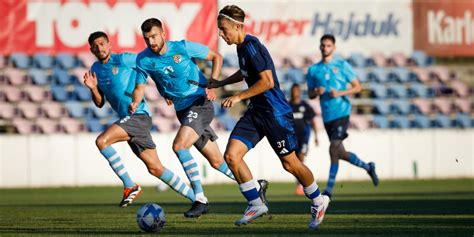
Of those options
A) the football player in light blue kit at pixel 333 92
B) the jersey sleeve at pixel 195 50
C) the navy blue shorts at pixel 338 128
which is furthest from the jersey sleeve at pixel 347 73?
the jersey sleeve at pixel 195 50

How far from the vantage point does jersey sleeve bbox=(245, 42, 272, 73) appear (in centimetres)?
1042

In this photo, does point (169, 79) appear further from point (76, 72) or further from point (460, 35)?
point (460, 35)

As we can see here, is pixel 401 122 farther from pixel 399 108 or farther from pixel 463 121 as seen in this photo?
pixel 463 121

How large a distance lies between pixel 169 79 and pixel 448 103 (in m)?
17.3

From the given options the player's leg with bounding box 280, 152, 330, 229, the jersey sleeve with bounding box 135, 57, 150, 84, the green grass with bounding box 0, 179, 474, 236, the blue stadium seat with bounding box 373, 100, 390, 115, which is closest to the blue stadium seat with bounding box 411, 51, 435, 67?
the blue stadium seat with bounding box 373, 100, 390, 115

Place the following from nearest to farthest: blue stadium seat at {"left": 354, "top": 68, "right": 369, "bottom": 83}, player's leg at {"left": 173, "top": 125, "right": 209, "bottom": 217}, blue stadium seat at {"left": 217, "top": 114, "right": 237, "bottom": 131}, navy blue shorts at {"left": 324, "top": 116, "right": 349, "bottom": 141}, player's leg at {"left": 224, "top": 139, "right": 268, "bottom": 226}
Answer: player's leg at {"left": 224, "top": 139, "right": 268, "bottom": 226}
player's leg at {"left": 173, "top": 125, "right": 209, "bottom": 217}
navy blue shorts at {"left": 324, "top": 116, "right": 349, "bottom": 141}
blue stadium seat at {"left": 217, "top": 114, "right": 237, "bottom": 131}
blue stadium seat at {"left": 354, "top": 68, "right": 369, "bottom": 83}

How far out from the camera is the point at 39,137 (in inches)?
979

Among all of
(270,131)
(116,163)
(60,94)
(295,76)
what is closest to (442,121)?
(295,76)

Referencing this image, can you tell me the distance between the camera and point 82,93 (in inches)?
1056

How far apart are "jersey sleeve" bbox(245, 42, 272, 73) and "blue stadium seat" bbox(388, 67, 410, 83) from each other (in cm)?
1900

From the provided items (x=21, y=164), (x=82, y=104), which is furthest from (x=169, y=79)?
(x=82, y=104)

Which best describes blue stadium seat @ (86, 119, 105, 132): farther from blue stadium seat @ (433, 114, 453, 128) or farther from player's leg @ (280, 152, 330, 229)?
player's leg @ (280, 152, 330, 229)

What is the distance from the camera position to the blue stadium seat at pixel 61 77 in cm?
2703

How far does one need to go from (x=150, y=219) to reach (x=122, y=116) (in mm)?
4004
